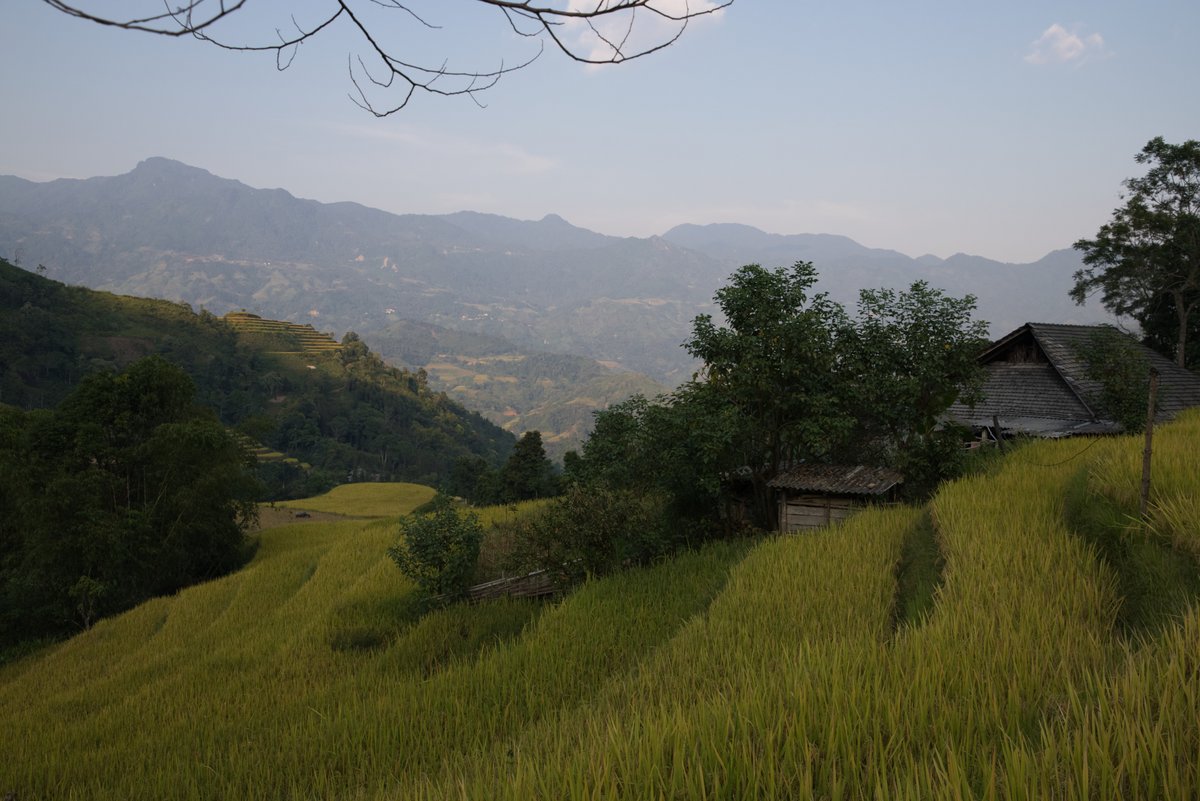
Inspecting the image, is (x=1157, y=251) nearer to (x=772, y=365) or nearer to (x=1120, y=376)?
(x=1120, y=376)

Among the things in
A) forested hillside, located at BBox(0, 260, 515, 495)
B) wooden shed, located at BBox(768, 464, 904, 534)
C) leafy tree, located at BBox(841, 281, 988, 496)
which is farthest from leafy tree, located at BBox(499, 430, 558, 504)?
forested hillside, located at BBox(0, 260, 515, 495)

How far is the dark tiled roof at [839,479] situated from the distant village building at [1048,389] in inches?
199

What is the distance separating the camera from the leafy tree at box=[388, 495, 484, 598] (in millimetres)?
11805

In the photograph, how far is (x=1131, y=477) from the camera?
23.0 feet

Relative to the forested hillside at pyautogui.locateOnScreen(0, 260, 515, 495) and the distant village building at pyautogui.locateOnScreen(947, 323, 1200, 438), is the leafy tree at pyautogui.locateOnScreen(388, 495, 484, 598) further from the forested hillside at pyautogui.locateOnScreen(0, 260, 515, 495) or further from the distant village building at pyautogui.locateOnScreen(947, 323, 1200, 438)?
the forested hillside at pyautogui.locateOnScreen(0, 260, 515, 495)

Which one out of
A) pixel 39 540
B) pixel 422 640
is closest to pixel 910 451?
pixel 422 640

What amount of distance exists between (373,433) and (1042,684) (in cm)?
9802

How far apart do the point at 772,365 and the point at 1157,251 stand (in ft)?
77.5

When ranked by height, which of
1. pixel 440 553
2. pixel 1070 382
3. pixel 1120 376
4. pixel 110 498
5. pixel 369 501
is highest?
pixel 1120 376

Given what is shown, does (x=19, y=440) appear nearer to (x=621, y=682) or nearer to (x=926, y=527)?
(x=621, y=682)

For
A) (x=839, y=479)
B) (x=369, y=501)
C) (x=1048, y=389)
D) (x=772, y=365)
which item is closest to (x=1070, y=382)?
(x=1048, y=389)

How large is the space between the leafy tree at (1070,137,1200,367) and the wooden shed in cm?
2192

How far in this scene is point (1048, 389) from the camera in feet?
61.9

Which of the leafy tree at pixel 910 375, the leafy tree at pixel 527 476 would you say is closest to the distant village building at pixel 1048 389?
the leafy tree at pixel 910 375
